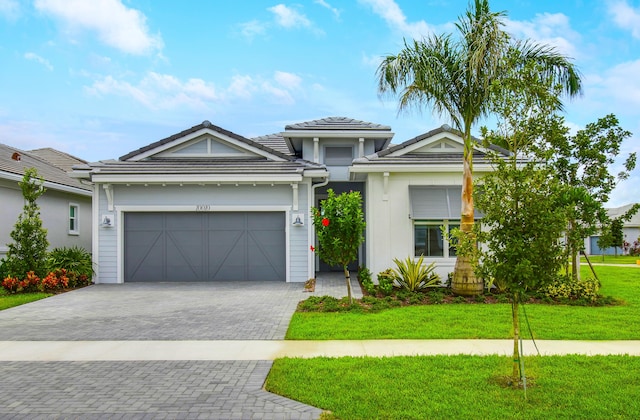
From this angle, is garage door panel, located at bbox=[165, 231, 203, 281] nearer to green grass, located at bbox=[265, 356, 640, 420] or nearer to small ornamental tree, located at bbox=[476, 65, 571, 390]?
green grass, located at bbox=[265, 356, 640, 420]

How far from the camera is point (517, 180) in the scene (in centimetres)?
563

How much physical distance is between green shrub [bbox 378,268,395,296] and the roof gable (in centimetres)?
570

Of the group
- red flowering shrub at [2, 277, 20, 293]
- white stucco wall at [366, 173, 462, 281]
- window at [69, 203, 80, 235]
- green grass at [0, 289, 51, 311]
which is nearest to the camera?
green grass at [0, 289, 51, 311]

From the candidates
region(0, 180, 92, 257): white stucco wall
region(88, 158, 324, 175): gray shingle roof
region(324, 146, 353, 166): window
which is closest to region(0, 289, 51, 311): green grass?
region(0, 180, 92, 257): white stucco wall

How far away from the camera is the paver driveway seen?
16.6 feet

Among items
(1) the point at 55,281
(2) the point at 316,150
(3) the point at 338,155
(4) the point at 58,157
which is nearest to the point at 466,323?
(2) the point at 316,150

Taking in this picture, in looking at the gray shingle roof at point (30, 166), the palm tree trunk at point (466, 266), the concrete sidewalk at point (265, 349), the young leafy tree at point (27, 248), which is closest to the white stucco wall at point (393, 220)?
the palm tree trunk at point (466, 266)

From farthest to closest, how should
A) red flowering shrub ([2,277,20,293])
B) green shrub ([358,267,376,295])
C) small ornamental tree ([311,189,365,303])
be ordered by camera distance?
red flowering shrub ([2,277,20,293])
green shrub ([358,267,376,295])
small ornamental tree ([311,189,365,303])

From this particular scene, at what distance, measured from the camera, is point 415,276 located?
13.3 metres

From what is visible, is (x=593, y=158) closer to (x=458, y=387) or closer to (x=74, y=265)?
(x=458, y=387)

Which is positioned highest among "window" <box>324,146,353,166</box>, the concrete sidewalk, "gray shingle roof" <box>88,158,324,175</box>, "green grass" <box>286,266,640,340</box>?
"window" <box>324,146,353,166</box>

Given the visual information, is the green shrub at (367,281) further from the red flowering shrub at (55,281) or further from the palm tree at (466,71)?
the red flowering shrub at (55,281)

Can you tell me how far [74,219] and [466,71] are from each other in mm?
18055

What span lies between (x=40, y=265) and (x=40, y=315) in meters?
4.61
